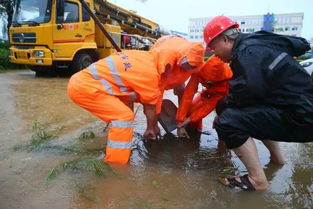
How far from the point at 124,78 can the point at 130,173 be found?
2.84 feet

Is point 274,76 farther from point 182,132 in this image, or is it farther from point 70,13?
point 70,13

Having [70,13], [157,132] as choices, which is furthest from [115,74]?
[70,13]

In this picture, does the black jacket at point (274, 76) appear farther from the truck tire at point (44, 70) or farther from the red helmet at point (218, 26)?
the truck tire at point (44, 70)

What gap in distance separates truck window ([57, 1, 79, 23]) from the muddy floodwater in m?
5.94

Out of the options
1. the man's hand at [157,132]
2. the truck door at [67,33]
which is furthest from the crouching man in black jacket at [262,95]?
the truck door at [67,33]

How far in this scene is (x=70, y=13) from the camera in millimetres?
9758

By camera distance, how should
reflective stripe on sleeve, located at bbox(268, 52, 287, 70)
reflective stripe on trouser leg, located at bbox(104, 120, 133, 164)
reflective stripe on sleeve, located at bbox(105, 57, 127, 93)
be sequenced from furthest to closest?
reflective stripe on sleeve, located at bbox(105, 57, 127, 93) → reflective stripe on trouser leg, located at bbox(104, 120, 133, 164) → reflective stripe on sleeve, located at bbox(268, 52, 287, 70)

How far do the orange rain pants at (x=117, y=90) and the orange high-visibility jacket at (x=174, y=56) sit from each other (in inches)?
4.5

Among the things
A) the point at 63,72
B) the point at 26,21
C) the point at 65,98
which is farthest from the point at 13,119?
the point at 63,72

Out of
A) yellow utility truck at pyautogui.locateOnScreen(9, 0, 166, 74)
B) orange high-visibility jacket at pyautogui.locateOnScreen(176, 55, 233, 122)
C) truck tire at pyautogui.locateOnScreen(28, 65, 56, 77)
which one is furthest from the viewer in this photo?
truck tire at pyautogui.locateOnScreen(28, 65, 56, 77)

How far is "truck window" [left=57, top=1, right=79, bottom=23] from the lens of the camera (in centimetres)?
963

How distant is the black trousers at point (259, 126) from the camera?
2463mm

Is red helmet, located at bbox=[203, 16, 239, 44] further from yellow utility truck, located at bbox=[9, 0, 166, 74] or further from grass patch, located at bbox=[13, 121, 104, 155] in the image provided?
yellow utility truck, located at bbox=[9, 0, 166, 74]

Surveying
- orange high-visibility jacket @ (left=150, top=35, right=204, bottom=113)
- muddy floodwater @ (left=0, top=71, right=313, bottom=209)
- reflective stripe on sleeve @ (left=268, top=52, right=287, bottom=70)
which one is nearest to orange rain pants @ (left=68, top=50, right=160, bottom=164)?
orange high-visibility jacket @ (left=150, top=35, right=204, bottom=113)
